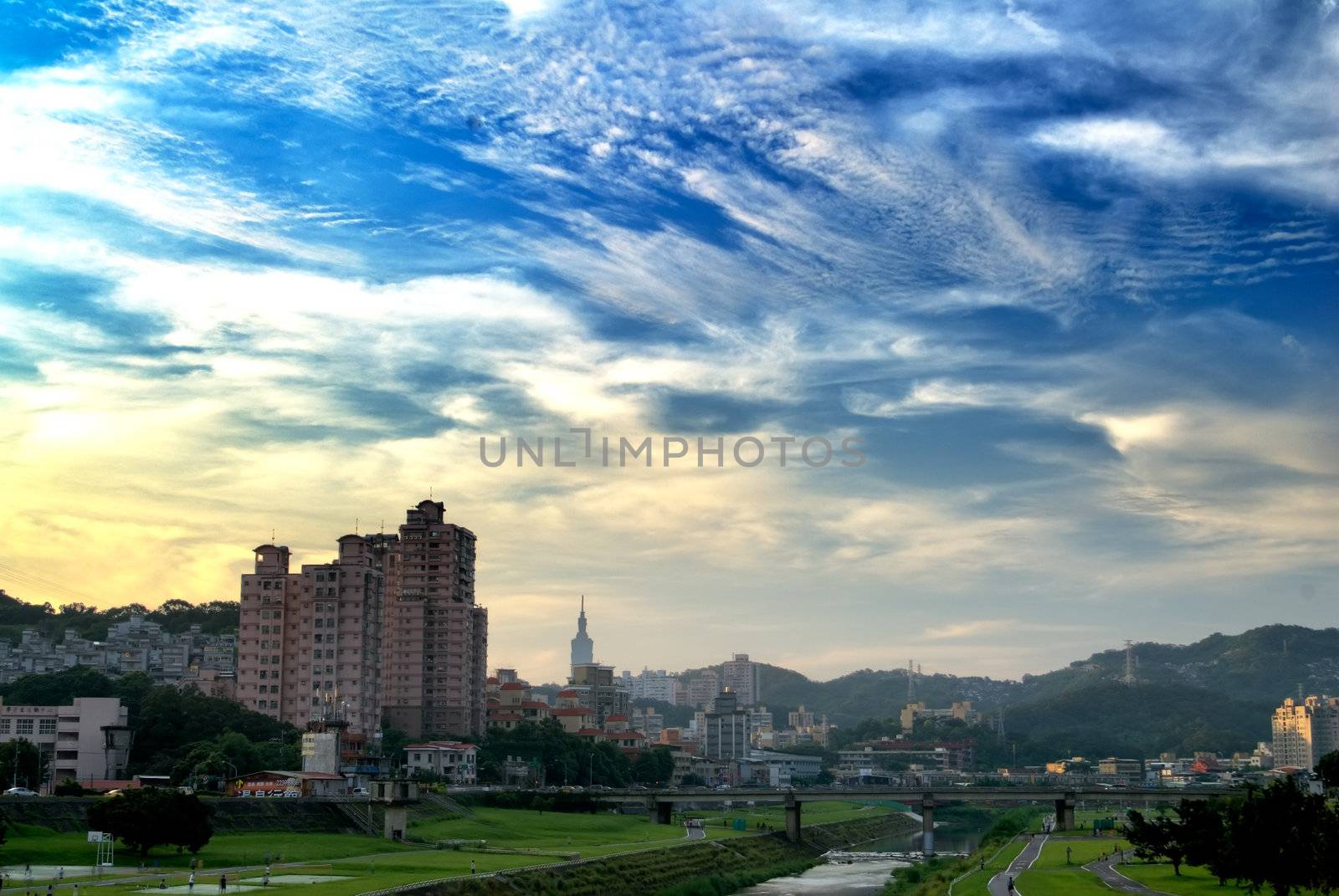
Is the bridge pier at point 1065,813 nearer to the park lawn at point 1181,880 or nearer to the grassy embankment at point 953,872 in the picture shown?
the grassy embankment at point 953,872

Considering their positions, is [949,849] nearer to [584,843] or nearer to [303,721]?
[584,843]

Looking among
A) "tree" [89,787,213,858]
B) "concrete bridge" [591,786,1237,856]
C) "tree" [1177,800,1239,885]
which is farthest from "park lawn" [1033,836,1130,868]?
"tree" [89,787,213,858]

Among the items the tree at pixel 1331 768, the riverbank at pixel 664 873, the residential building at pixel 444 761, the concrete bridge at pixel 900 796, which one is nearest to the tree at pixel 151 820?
the riverbank at pixel 664 873

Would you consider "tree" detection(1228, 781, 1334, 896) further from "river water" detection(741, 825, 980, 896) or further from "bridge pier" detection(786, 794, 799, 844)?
"bridge pier" detection(786, 794, 799, 844)

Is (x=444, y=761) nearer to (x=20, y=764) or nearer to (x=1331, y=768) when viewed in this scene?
(x=20, y=764)

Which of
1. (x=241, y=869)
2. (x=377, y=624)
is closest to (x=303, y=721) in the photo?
(x=377, y=624)

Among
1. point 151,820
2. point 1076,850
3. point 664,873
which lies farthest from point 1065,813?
point 151,820
